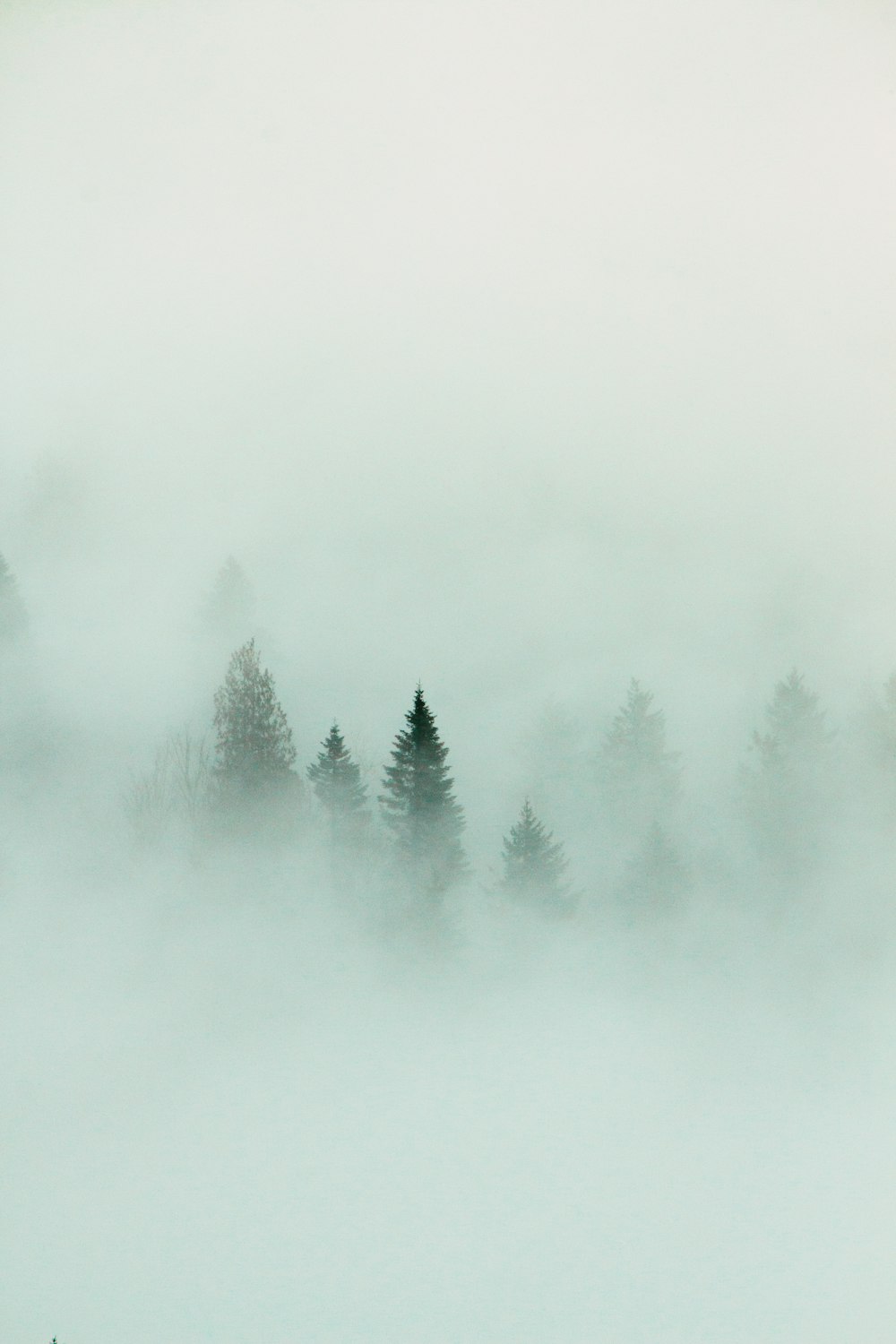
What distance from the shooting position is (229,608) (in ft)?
183

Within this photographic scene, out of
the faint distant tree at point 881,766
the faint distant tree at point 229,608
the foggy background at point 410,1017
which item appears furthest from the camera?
the faint distant tree at point 229,608

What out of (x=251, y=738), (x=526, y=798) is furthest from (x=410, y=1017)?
(x=526, y=798)

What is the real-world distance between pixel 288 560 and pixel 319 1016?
46525 mm

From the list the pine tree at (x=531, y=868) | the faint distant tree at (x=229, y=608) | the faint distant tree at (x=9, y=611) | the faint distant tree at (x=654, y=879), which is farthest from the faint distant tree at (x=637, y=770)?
the faint distant tree at (x=9, y=611)

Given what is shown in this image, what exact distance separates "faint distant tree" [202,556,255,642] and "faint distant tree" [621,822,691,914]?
23608mm

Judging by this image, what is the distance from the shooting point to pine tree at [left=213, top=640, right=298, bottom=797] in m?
44.3

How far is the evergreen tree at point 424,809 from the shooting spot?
138 ft

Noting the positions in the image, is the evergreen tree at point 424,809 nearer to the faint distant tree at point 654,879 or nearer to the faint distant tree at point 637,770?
the faint distant tree at point 654,879

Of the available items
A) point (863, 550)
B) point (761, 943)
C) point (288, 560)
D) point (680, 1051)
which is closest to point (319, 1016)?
point (680, 1051)

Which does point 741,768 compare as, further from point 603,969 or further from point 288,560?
point 288,560

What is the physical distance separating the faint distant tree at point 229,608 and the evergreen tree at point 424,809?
1676cm

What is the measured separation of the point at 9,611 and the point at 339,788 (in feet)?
59.9

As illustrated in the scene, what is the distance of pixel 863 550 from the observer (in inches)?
4259

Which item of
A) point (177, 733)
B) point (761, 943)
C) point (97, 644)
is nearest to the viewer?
point (761, 943)
